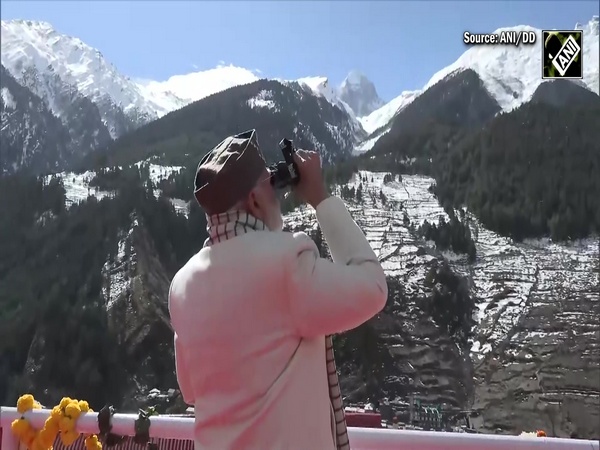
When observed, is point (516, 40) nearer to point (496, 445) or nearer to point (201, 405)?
point (496, 445)

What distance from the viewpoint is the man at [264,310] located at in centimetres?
50

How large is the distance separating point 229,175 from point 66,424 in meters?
0.79

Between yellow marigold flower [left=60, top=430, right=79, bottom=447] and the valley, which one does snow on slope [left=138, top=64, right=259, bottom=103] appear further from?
yellow marigold flower [left=60, top=430, right=79, bottom=447]

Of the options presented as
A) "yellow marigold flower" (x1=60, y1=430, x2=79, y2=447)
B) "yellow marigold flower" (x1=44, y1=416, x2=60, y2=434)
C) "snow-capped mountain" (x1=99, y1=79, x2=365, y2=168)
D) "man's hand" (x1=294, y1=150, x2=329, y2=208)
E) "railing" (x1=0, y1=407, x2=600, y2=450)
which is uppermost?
"snow-capped mountain" (x1=99, y1=79, x2=365, y2=168)

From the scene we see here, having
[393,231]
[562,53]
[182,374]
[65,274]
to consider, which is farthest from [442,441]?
[65,274]

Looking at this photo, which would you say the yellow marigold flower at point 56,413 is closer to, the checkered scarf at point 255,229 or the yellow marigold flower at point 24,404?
the yellow marigold flower at point 24,404

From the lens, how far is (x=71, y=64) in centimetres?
539

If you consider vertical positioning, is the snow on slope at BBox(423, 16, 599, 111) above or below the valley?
above

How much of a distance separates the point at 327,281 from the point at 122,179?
4268 mm

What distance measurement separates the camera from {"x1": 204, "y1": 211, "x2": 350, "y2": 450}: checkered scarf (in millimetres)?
547

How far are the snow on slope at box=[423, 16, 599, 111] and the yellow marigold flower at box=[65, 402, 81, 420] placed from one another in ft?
10.8

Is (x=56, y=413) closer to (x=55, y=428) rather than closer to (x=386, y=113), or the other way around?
(x=55, y=428)

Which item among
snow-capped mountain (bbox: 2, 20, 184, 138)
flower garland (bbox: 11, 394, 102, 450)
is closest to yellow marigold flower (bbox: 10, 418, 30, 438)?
flower garland (bbox: 11, 394, 102, 450)

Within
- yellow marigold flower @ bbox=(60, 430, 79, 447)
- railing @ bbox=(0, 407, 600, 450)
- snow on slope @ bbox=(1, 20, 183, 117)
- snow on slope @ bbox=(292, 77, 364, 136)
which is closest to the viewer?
railing @ bbox=(0, 407, 600, 450)
